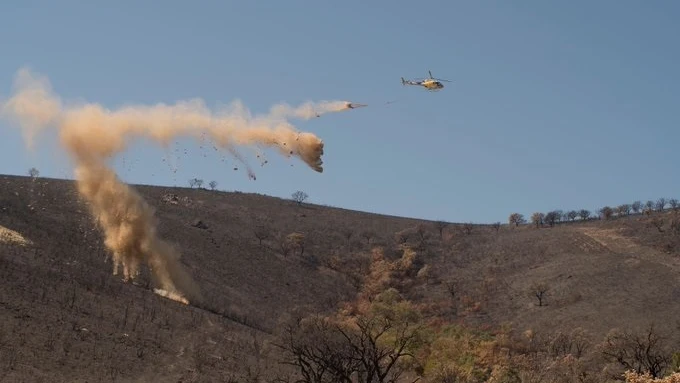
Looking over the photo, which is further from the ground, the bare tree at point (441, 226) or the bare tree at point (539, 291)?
the bare tree at point (441, 226)

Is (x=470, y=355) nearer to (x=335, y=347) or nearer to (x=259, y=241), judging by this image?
(x=335, y=347)

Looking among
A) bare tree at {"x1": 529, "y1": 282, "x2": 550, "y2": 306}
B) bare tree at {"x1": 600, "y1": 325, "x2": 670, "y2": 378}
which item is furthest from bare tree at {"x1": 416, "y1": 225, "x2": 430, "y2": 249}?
bare tree at {"x1": 600, "y1": 325, "x2": 670, "y2": 378}

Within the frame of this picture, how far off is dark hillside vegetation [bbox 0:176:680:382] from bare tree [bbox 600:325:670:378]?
293 millimetres

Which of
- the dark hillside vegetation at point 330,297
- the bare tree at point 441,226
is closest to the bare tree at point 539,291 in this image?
the dark hillside vegetation at point 330,297

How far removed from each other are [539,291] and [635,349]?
36.8 metres

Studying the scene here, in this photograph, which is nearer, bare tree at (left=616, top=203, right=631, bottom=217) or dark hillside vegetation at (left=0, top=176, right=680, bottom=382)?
dark hillside vegetation at (left=0, top=176, right=680, bottom=382)

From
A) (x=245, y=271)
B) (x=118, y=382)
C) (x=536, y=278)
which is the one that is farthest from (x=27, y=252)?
(x=536, y=278)

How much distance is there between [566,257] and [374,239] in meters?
30.7

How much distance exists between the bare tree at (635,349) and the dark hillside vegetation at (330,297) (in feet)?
0.96

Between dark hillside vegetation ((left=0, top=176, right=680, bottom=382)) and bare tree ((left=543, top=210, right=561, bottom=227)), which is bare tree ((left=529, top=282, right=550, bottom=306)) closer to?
dark hillside vegetation ((left=0, top=176, right=680, bottom=382))

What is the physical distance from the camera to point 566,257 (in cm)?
10644

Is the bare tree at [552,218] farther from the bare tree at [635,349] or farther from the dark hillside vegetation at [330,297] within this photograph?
the bare tree at [635,349]

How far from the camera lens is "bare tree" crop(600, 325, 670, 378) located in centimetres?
5528

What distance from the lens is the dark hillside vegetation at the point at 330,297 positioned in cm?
4691
